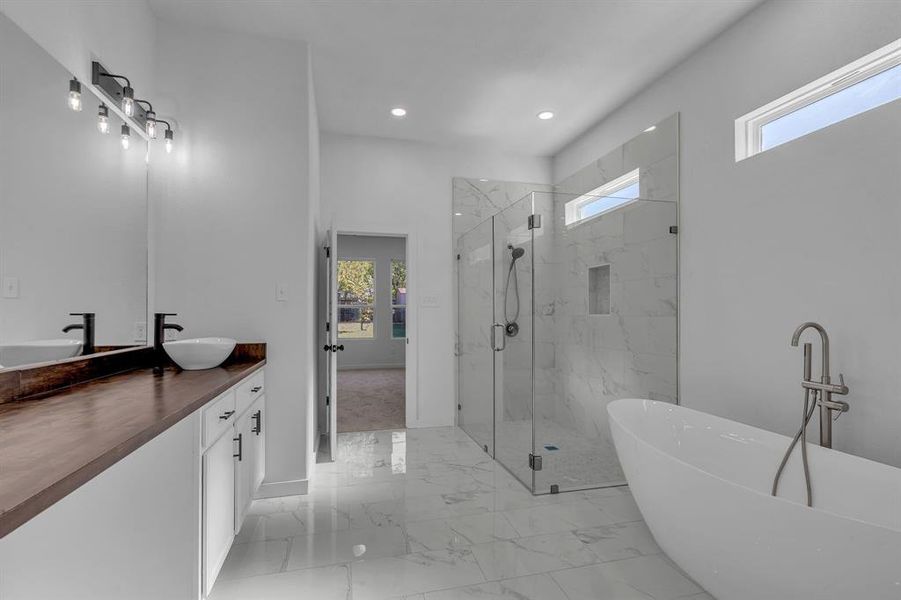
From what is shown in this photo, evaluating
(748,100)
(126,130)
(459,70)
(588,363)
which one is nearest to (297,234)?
(126,130)

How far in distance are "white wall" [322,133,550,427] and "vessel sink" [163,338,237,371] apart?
81.2 inches

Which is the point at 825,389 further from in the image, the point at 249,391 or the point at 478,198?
the point at 478,198

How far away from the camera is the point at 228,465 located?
5.84ft

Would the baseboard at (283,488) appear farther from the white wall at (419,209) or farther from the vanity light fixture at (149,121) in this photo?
the vanity light fixture at (149,121)

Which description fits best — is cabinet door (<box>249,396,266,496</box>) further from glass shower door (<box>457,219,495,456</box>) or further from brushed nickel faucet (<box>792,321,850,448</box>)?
brushed nickel faucet (<box>792,321,850,448</box>)

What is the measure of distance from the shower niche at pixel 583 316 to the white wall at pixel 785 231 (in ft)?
0.51

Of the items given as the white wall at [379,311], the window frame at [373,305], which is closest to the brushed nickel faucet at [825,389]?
the white wall at [379,311]

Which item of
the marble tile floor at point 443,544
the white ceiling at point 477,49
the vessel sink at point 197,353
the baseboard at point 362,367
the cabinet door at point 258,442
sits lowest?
the baseboard at point 362,367

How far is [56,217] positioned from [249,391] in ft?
3.62

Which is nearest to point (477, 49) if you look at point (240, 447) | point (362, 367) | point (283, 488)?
point (240, 447)

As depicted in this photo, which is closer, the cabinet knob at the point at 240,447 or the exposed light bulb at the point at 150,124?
the cabinet knob at the point at 240,447

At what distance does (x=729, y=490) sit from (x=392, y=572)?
1.42 m

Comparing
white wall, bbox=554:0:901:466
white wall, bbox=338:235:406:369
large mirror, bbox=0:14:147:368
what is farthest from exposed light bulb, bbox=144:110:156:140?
white wall, bbox=338:235:406:369

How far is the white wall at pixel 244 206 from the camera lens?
257 cm
